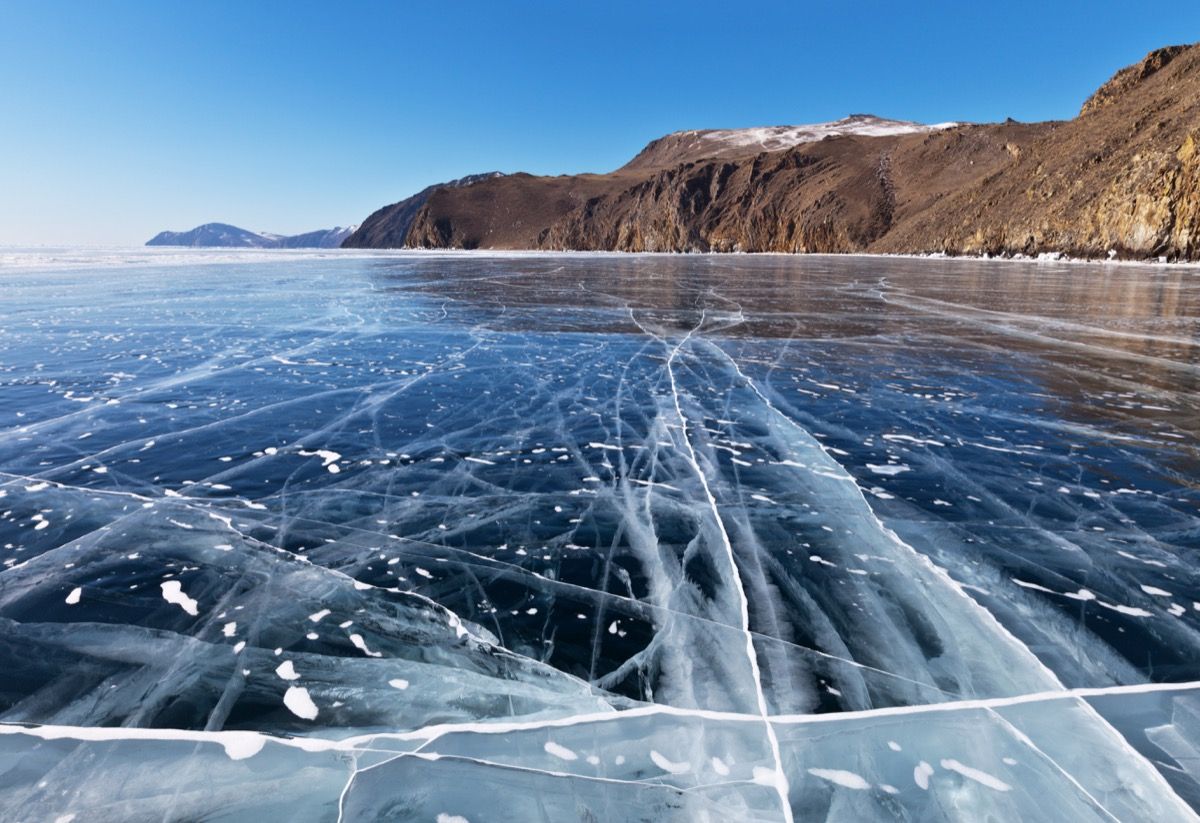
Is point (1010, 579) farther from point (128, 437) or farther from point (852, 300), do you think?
point (852, 300)

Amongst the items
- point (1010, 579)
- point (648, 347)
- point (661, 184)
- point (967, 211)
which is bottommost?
point (1010, 579)

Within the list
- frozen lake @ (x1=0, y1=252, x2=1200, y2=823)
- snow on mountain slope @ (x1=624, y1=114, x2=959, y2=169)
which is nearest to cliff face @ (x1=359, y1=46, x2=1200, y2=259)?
snow on mountain slope @ (x1=624, y1=114, x2=959, y2=169)

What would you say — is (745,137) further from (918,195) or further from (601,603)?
(601,603)

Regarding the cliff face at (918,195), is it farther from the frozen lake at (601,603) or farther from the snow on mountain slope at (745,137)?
the frozen lake at (601,603)

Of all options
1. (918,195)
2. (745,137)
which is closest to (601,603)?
(918,195)

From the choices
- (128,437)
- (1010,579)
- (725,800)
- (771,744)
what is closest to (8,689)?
(725,800)

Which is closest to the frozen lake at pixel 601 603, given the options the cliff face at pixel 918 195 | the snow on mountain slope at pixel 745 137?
the cliff face at pixel 918 195
